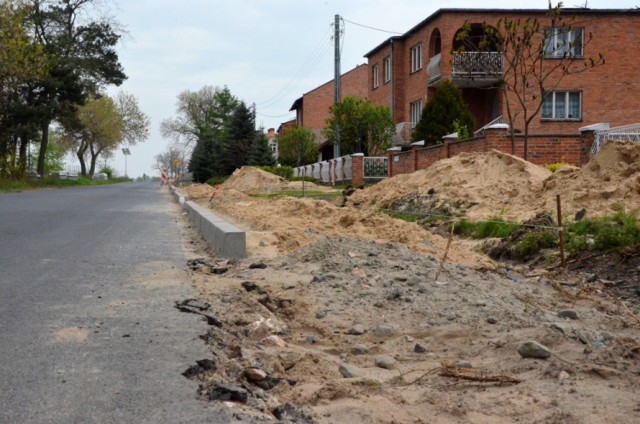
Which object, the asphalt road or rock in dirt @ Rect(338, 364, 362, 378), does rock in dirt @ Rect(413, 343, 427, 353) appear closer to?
rock in dirt @ Rect(338, 364, 362, 378)

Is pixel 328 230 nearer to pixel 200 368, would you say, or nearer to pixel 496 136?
pixel 200 368

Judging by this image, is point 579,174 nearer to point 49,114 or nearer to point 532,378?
point 532,378

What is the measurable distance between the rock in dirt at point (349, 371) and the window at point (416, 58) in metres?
31.8

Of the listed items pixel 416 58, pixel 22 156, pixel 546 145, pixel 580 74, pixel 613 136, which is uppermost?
pixel 416 58

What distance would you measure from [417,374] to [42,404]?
205 centimetres

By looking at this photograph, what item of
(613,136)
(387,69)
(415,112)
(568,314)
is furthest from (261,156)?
(568,314)

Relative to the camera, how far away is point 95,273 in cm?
675

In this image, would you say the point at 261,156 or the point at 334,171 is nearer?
the point at 334,171

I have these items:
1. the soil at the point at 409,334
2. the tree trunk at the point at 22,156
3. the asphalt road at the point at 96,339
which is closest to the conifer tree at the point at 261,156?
the tree trunk at the point at 22,156

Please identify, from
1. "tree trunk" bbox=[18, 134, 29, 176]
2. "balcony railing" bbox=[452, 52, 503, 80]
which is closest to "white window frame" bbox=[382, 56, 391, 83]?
"balcony railing" bbox=[452, 52, 503, 80]

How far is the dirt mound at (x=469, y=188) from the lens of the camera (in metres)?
13.3

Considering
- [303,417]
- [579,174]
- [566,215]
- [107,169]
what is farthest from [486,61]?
[107,169]

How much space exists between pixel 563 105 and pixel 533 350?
28157mm

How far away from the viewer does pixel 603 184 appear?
11516 mm
